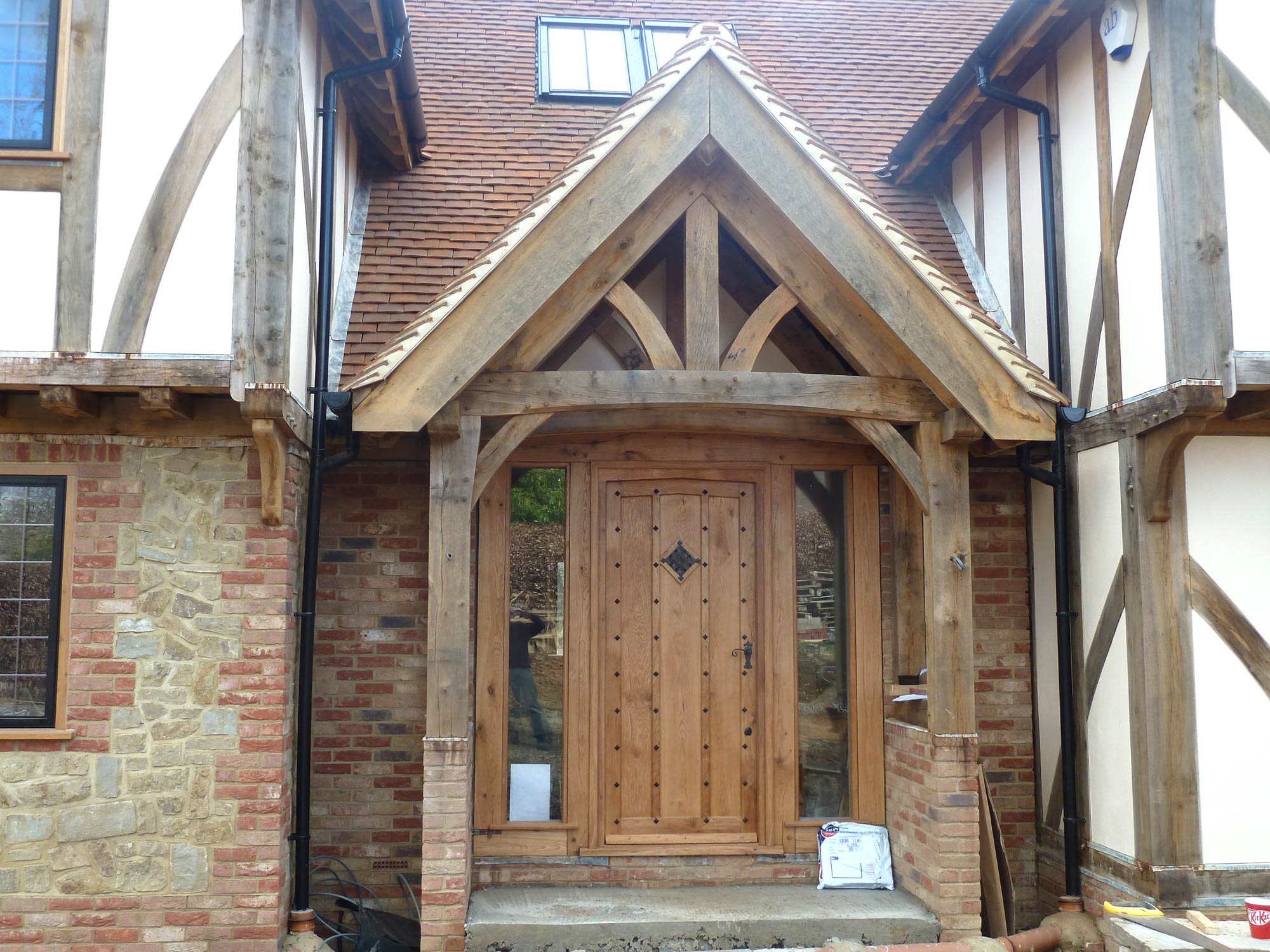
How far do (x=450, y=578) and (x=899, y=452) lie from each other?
265 centimetres

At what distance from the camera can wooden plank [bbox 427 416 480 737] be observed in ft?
18.5

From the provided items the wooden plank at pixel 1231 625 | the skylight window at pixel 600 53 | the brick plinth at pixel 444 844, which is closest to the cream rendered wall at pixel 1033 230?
the wooden plank at pixel 1231 625

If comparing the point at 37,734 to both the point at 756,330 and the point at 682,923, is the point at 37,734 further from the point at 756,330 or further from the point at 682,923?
the point at 756,330

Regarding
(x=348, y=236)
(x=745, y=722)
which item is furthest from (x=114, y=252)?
(x=745, y=722)

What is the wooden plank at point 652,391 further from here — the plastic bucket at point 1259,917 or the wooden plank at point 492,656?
the plastic bucket at point 1259,917

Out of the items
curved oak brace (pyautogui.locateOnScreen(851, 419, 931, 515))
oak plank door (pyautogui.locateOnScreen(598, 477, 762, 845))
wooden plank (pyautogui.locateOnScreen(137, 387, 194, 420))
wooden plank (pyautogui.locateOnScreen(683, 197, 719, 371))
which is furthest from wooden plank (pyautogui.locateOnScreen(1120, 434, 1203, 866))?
wooden plank (pyautogui.locateOnScreen(137, 387, 194, 420))

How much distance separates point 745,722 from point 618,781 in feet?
3.05

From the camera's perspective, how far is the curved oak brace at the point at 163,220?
210 inches

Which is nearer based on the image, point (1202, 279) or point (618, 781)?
point (1202, 279)

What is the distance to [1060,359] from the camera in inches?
268

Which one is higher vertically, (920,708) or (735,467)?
(735,467)

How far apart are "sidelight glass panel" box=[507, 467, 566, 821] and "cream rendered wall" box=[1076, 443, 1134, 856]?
10.8 feet

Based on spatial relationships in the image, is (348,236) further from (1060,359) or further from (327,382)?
(1060,359)

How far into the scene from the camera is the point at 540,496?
7086mm
